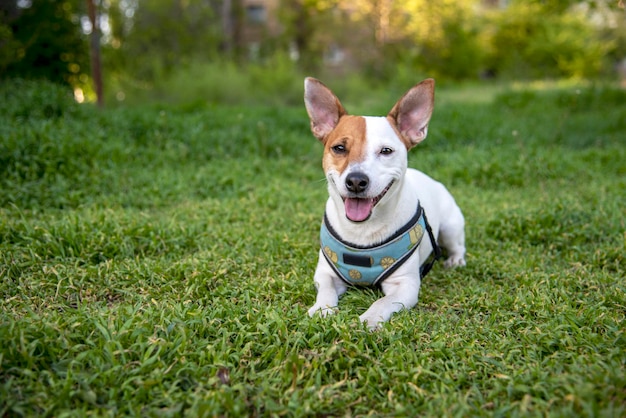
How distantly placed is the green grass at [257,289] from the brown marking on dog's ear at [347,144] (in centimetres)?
86

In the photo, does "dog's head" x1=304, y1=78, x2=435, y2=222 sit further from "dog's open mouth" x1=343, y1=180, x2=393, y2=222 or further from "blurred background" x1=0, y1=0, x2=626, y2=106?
"blurred background" x1=0, y1=0, x2=626, y2=106

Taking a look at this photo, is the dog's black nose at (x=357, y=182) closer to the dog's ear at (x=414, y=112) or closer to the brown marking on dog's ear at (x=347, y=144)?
the brown marking on dog's ear at (x=347, y=144)

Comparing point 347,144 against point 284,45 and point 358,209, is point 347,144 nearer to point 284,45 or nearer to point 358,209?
point 358,209

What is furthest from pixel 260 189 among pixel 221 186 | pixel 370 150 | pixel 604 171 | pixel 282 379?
pixel 604 171

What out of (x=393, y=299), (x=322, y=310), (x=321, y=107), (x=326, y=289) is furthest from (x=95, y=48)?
(x=393, y=299)

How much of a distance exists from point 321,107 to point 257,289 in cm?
131

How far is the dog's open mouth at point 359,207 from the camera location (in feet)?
9.64

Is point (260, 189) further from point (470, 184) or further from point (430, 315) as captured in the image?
point (430, 315)

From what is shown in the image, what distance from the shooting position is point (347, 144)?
120 inches

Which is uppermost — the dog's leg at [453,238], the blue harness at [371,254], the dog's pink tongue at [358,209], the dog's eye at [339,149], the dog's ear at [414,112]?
the dog's ear at [414,112]

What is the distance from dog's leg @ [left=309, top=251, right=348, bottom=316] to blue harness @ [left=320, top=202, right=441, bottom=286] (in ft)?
0.26

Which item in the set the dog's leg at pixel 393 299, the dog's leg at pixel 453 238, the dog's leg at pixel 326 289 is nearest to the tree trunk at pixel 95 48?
the dog's leg at pixel 326 289

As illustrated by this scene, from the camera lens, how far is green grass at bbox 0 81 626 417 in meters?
2.18

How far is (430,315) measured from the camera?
2.99m
